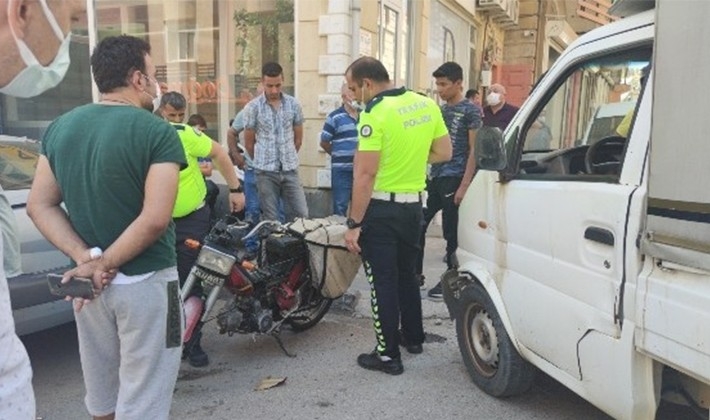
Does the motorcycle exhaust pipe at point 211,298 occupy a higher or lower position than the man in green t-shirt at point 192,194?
lower

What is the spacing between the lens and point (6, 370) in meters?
1.21

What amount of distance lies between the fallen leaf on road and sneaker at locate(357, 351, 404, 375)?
54 cm

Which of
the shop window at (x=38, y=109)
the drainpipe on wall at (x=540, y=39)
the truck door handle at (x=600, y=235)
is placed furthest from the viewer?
the drainpipe on wall at (x=540, y=39)

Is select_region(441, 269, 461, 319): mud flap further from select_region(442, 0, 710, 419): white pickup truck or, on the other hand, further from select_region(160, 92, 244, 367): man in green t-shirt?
select_region(160, 92, 244, 367): man in green t-shirt

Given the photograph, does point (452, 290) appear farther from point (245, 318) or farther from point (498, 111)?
point (498, 111)

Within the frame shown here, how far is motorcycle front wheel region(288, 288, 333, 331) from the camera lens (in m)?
4.12

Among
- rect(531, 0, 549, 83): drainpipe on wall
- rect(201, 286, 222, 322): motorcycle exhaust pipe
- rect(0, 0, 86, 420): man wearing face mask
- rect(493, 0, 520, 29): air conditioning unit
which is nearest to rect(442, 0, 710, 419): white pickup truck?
rect(201, 286, 222, 322): motorcycle exhaust pipe

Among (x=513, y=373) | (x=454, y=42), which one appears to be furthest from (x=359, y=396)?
(x=454, y=42)

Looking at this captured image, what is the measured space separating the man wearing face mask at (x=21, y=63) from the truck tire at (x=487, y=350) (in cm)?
236

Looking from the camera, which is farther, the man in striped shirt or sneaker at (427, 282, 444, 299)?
the man in striped shirt

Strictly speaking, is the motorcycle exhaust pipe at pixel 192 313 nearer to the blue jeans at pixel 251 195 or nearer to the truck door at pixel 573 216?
the truck door at pixel 573 216

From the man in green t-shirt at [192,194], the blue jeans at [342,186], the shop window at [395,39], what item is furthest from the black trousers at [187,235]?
the shop window at [395,39]

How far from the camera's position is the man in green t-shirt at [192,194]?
347 centimetres

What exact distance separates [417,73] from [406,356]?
6.22 meters
